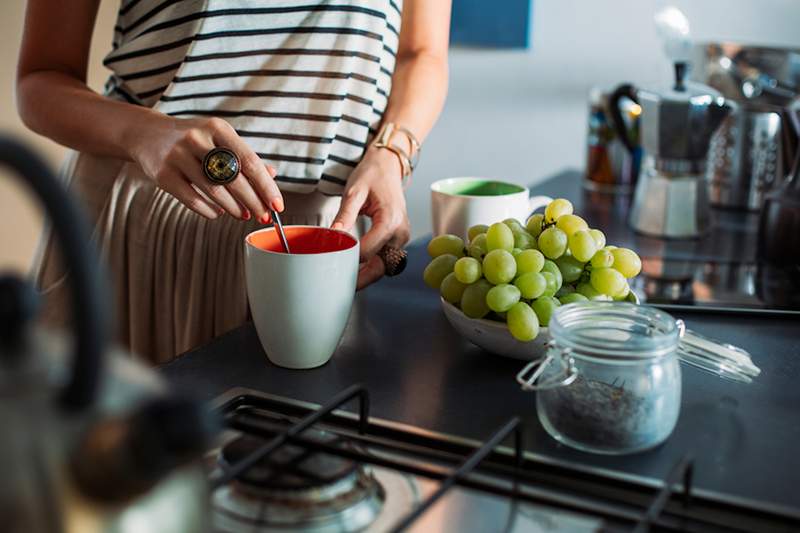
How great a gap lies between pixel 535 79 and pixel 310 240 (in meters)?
1.58

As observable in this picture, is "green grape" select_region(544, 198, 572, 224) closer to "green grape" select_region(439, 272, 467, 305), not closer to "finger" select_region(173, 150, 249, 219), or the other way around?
"green grape" select_region(439, 272, 467, 305)

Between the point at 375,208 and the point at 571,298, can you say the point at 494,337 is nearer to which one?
the point at 571,298

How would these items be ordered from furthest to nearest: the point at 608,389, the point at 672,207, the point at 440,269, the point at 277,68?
the point at 672,207
the point at 277,68
the point at 440,269
the point at 608,389

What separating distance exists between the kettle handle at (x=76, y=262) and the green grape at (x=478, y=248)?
552mm

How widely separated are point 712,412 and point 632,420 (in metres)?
0.13

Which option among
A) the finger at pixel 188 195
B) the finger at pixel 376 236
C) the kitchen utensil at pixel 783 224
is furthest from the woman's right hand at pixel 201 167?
the kitchen utensil at pixel 783 224

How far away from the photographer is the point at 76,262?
35 cm

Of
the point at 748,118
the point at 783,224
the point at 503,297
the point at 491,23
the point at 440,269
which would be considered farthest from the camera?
the point at 491,23

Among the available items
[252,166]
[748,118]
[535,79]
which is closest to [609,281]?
[252,166]

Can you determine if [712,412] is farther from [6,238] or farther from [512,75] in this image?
[6,238]

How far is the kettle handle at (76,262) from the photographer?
0.35m

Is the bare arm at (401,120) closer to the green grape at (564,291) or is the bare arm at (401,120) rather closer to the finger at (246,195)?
the finger at (246,195)

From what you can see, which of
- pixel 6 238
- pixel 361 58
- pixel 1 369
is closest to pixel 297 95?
pixel 361 58

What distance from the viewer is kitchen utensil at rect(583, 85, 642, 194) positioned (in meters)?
1.87
